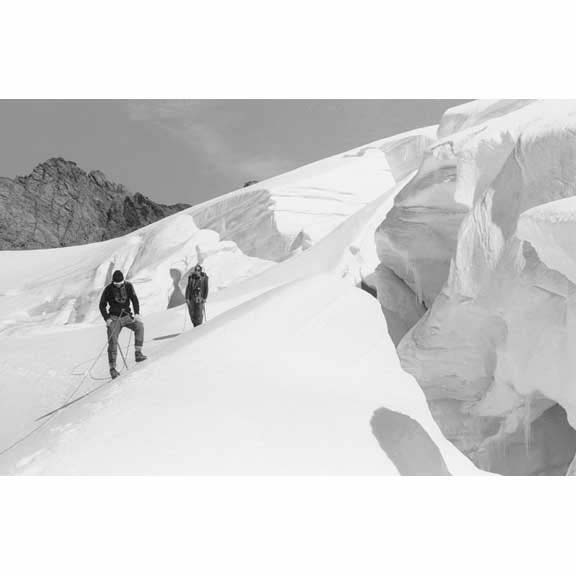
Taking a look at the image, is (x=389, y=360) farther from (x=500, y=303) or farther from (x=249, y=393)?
(x=249, y=393)

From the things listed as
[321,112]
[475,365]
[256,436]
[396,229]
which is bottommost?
[475,365]

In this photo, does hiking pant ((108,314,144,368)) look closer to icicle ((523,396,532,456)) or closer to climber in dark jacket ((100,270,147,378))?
climber in dark jacket ((100,270,147,378))

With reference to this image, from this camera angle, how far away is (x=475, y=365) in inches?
228

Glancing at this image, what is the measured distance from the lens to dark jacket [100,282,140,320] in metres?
4.56

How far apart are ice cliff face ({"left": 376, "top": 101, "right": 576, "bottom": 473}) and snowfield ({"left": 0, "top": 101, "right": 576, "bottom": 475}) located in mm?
16

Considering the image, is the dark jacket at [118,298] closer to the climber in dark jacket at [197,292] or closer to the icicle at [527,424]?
the climber in dark jacket at [197,292]

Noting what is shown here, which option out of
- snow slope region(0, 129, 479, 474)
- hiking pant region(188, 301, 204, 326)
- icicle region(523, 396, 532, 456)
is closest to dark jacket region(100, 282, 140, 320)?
snow slope region(0, 129, 479, 474)

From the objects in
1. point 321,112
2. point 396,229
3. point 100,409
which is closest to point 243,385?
point 100,409

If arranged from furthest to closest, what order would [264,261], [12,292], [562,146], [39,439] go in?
[12,292] → [264,261] → [562,146] → [39,439]

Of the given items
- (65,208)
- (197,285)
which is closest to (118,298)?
(197,285)

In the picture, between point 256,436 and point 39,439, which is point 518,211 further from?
point 39,439

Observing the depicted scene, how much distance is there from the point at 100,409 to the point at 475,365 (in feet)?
11.9

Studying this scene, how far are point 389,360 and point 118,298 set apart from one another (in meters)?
2.55

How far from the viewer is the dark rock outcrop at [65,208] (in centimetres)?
3016
